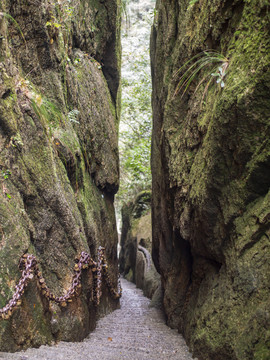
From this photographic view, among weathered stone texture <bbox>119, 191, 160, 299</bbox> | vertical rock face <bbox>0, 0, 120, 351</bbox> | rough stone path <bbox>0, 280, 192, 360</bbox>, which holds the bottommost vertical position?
weathered stone texture <bbox>119, 191, 160, 299</bbox>

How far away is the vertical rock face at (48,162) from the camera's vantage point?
3398mm

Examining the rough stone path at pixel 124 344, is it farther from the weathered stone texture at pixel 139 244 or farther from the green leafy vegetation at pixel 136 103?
the green leafy vegetation at pixel 136 103

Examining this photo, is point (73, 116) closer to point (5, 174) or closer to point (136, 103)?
point (5, 174)

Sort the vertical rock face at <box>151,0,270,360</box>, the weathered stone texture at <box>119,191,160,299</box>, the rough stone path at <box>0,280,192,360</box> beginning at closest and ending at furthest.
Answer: the vertical rock face at <box>151,0,270,360</box>, the rough stone path at <box>0,280,192,360</box>, the weathered stone texture at <box>119,191,160,299</box>

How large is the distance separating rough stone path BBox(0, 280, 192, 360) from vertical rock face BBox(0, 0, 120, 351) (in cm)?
22

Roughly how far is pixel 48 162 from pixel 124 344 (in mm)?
2786

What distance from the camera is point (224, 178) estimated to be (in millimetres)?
3307

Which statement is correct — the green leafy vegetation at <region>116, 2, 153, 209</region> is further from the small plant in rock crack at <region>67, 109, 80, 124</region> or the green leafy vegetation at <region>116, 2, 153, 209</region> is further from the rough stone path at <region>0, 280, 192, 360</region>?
the rough stone path at <region>0, 280, 192, 360</region>

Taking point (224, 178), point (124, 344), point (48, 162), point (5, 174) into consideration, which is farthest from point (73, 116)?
point (124, 344)

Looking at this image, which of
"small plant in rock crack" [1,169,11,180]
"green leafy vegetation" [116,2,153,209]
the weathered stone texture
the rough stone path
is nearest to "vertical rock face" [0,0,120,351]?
"small plant in rock crack" [1,169,11,180]

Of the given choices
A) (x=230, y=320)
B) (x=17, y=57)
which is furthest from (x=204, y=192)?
(x=17, y=57)

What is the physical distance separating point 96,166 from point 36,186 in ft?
12.7

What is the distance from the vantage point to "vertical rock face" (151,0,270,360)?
8.55 ft

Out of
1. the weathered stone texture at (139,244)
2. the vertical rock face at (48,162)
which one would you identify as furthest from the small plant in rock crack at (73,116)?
the weathered stone texture at (139,244)
